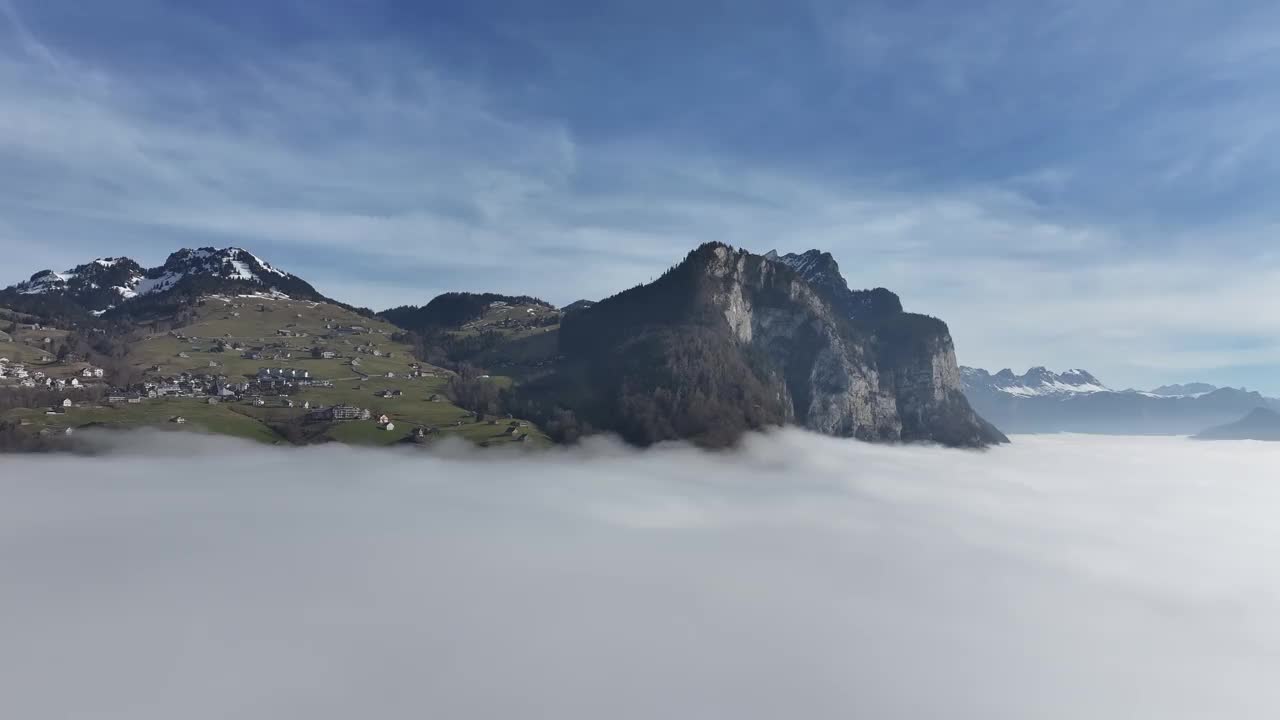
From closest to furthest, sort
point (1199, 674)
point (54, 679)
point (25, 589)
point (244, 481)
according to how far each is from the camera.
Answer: point (54, 679)
point (25, 589)
point (1199, 674)
point (244, 481)

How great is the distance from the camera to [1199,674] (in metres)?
143

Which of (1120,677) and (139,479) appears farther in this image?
(139,479)

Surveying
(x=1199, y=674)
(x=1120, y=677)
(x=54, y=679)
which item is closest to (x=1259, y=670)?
(x=1199, y=674)

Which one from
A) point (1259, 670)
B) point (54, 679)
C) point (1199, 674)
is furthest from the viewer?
point (1259, 670)

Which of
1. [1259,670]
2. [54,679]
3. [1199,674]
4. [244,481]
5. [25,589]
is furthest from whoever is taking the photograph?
[244,481]

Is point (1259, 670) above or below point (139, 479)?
below

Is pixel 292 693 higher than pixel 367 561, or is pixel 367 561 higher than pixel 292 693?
pixel 367 561

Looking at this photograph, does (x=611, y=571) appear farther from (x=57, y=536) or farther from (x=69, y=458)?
(x=69, y=458)

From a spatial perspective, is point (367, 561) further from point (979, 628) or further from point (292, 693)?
point (979, 628)

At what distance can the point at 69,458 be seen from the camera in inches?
6727

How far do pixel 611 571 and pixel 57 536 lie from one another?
442 feet

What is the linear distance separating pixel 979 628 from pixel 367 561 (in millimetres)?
160989

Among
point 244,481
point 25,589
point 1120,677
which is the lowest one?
point 1120,677

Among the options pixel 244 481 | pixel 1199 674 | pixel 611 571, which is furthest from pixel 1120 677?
pixel 244 481
